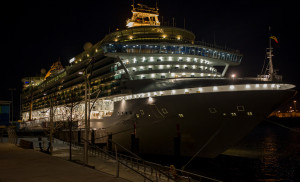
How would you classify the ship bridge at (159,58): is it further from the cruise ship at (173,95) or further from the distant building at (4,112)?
the distant building at (4,112)

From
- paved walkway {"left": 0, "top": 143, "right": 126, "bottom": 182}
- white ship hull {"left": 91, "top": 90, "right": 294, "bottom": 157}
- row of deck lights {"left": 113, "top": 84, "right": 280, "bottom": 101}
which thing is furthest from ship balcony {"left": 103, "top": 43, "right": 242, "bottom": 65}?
paved walkway {"left": 0, "top": 143, "right": 126, "bottom": 182}

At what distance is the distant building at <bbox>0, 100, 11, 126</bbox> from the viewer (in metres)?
47.0

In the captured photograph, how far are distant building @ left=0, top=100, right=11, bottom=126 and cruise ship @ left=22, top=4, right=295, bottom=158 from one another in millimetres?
18357

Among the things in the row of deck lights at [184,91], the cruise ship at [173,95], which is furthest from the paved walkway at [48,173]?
the row of deck lights at [184,91]

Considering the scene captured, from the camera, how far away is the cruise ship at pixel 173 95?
21.4 metres

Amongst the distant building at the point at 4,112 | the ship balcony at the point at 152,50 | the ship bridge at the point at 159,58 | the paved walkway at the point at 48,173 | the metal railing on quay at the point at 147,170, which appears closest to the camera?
the paved walkway at the point at 48,173

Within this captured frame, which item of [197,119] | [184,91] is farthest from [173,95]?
[197,119]

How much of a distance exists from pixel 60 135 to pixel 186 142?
28523 millimetres

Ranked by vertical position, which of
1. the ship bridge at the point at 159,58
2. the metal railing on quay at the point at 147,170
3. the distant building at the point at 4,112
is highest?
the ship bridge at the point at 159,58

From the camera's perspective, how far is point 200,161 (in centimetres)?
2747

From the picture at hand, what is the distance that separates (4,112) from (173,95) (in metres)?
35.4

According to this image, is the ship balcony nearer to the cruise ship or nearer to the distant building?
the cruise ship

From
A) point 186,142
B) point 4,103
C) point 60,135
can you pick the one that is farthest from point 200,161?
point 4,103

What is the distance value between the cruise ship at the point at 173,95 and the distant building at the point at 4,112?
1836cm
